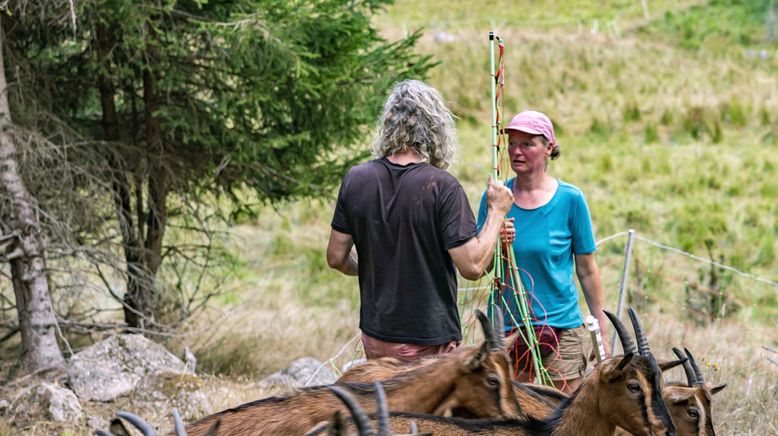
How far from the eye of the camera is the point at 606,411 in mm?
4727

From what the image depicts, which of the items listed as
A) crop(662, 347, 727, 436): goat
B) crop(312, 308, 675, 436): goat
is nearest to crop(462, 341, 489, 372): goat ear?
crop(312, 308, 675, 436): goat

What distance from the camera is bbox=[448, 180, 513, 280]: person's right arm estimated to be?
16.5 ft

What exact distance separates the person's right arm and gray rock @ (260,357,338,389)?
4612 mm

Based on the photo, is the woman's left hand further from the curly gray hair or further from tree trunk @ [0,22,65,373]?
tree trunk @ [0,22,65,373]

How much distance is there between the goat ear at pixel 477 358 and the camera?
4.89 meters

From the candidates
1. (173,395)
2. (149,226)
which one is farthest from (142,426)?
(149,226)

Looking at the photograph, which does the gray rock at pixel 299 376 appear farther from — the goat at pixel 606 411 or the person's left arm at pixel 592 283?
the goat at pixel 606 411

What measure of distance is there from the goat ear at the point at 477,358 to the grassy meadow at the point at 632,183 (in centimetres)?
115

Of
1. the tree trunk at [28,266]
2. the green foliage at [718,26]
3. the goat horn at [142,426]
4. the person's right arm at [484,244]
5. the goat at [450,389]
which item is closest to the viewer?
the goat horn at [142,426]

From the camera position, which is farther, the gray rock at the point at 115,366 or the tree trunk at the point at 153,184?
the tree trunk at the point at 153,184

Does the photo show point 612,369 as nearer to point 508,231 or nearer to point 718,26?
point 508,231

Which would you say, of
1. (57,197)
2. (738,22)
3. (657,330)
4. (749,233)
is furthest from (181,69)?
(738,22)

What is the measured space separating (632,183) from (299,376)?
12763 millimetres

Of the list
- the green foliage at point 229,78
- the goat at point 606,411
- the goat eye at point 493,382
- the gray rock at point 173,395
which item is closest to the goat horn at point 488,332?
the goat eye at point 493,382
